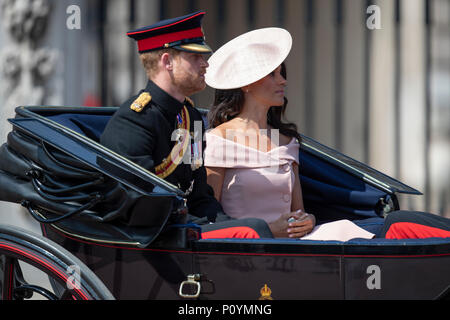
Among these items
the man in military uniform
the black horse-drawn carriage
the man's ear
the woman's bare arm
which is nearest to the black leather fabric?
the black horse-drawn carriage

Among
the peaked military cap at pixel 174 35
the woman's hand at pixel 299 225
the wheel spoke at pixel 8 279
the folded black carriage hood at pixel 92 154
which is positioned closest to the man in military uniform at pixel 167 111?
the peaked military cap at pixel 174 35

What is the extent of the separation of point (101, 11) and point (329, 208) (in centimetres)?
295

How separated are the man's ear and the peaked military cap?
36mm

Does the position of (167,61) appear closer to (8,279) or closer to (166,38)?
(166,38)

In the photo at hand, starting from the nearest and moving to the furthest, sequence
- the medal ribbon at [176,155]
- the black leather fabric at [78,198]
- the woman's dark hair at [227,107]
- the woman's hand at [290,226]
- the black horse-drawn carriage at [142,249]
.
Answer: the black horse-drawn carriage at [142,249]
the black leather fabric at [78,198]
the medal ribbon at [176,155]
the woman's hand at [290,226]
the woman's dark hair at [227,107]

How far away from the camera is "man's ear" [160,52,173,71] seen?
3.03 metres

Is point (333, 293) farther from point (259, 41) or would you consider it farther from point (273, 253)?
point (259, 41)

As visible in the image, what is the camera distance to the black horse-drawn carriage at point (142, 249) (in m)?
2.51

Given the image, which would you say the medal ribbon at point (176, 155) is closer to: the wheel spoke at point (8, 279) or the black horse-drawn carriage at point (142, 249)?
the black horse-drawn carriage at point (142, 249)

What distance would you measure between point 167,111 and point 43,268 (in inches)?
28.6

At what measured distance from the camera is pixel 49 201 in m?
2.79

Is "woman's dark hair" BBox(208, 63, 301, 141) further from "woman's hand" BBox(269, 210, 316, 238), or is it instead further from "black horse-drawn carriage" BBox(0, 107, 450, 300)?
Result: "black horse-drawn carriage" BBox(0, 107, 450, 300)

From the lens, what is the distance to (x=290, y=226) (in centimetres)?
314

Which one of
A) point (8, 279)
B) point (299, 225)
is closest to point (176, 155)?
point (299, 225)
